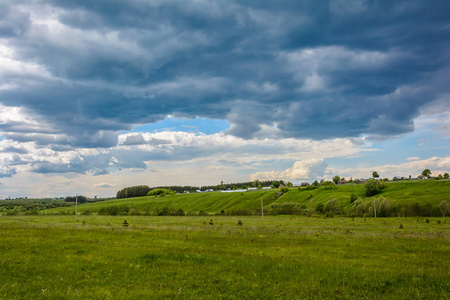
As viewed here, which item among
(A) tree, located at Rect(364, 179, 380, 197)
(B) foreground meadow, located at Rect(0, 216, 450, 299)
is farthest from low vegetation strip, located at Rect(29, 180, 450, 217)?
(B) foreground meadow, located at Rect(0, 216, 450, 299)

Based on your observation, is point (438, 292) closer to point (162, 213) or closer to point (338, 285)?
point (338, 285)

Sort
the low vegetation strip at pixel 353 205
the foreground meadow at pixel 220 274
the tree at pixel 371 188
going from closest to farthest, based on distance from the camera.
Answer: the foreground meadow at pixel 220 274
the low vegetation strip at pixel 353 205
the tree at pixel 371 188

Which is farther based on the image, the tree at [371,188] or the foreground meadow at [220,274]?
the tree at [371,188]

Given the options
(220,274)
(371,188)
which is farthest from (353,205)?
(220,274)

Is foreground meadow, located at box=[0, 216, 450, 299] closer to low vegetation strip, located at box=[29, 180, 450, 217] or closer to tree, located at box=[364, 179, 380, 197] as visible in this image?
low vegetation strip, located at box=[29, 180, 450, 217]

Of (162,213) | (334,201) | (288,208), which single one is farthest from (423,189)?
(162,213)

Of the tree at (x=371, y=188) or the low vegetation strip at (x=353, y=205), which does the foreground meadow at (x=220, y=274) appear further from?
the tree at (x=371, y=188)

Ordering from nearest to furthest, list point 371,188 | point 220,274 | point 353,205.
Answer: point 220,274, point 353,205, point 371,188

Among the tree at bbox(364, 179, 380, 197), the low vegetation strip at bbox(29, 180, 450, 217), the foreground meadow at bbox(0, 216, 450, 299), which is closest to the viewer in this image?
the foreground meadow at bbox(0, 216, 450, 299)

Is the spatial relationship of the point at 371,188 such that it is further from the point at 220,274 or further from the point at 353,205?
the point at 220,274

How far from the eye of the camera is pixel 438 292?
13.4m

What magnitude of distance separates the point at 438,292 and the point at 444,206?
98593 millimetres

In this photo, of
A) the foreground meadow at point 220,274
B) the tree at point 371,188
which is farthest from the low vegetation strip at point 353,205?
the foreground meadow at point 220,274

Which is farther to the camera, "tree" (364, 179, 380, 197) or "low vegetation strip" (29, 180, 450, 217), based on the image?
"tree" (364, 179, 380, 197)
